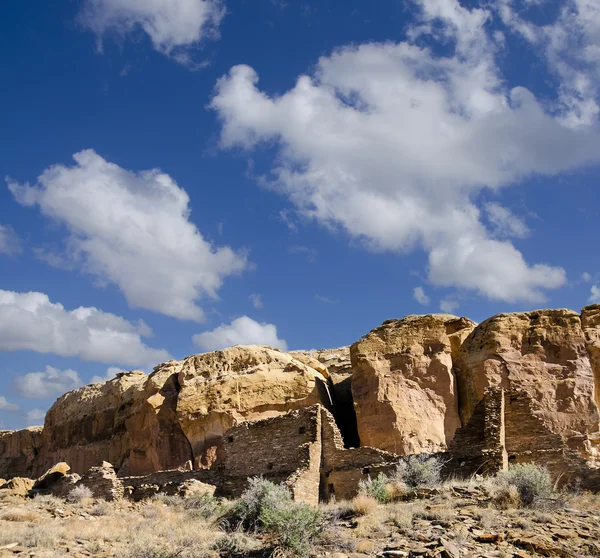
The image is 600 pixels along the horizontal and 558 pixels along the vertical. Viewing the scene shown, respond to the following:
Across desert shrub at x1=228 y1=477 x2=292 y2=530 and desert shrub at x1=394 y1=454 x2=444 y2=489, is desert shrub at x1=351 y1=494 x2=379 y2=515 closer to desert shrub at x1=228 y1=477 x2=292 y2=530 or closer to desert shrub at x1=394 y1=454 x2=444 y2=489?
desert shrub at x1=228 y1=477 x2=292 y2=530

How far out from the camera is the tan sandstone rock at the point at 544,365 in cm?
2291

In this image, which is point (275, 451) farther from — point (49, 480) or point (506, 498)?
point (49, 480)

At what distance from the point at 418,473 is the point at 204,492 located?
7838 mm

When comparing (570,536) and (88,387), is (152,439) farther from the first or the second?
(570,536)

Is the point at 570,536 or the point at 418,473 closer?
the point at 570,536

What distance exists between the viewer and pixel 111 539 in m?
15.9

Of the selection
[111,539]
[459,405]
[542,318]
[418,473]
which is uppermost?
[542,318]

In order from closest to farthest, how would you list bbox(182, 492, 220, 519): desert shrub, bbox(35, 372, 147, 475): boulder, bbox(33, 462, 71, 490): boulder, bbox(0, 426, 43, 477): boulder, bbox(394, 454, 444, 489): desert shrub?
1. bbox(394, 454, 444, 489): desert shrub
2. bbox(182, 492, 220, 519): desert shrub
3. bbox(33, 462, 71, 490): boulder
4. bbox(35, 372, 147, 475): boulder
5. bbox(0, 426, 43, 477): boulder

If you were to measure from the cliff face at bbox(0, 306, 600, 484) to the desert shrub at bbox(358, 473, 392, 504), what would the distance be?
9.97ft

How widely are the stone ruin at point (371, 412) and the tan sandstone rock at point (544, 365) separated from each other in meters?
0.05

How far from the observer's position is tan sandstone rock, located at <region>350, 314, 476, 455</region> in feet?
83.3

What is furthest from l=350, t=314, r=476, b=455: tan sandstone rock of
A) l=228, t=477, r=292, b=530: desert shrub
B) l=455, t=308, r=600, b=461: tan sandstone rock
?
l=228, t=477, r=292, b=530: desert shrub

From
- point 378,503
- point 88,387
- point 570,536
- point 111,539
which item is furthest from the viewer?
point 88,387

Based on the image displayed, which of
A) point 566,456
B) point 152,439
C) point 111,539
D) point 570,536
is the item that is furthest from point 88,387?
point 570,536
